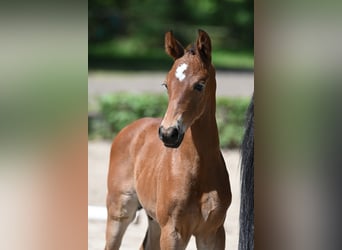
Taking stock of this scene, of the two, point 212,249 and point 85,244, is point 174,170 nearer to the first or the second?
point 212,249

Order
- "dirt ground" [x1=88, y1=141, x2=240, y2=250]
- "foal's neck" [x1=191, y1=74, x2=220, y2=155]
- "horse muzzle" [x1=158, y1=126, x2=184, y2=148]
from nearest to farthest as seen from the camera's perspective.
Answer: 1. "horse muzzle" [x1=158, y1=126, x2=184, y2=148]
2. "foal's neck" [x1=191, y1=74, x2=220, y2=155]
3. "dirt ground" [x1=88, y1=141, x2=240, y2=250]

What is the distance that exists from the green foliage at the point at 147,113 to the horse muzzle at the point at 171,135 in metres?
0.22

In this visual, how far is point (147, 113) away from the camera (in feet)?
7.82

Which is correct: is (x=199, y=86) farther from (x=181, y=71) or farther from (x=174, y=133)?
(x=174, y=133)

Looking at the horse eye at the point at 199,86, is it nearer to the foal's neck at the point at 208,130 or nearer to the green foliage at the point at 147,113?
the foal's neck at the point at 208,130

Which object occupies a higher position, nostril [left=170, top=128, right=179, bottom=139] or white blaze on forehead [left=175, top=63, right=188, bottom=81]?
white blaze on forehead [left=175, top=63, right=188, bottom=81]

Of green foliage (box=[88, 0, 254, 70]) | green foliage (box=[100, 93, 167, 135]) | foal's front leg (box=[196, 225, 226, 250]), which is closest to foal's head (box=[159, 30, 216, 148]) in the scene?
green foliage (box=[88, 0, 254, 70])

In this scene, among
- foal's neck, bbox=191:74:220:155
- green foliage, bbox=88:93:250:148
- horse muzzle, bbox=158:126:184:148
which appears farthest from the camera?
green foliage, bbox=88:93:250:148

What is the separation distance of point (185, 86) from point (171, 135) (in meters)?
0.17

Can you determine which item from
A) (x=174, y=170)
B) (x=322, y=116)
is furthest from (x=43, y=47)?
(x=322, y=116)

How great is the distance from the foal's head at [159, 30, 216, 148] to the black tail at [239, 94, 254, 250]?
293mm

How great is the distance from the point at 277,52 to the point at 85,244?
42.2 inches

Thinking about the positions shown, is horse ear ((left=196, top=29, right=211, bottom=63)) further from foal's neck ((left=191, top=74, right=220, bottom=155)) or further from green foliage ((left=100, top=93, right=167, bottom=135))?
green foliage ((left=100, top=93, right=167, bottom=135))

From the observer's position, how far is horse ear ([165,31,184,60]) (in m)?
2.12
